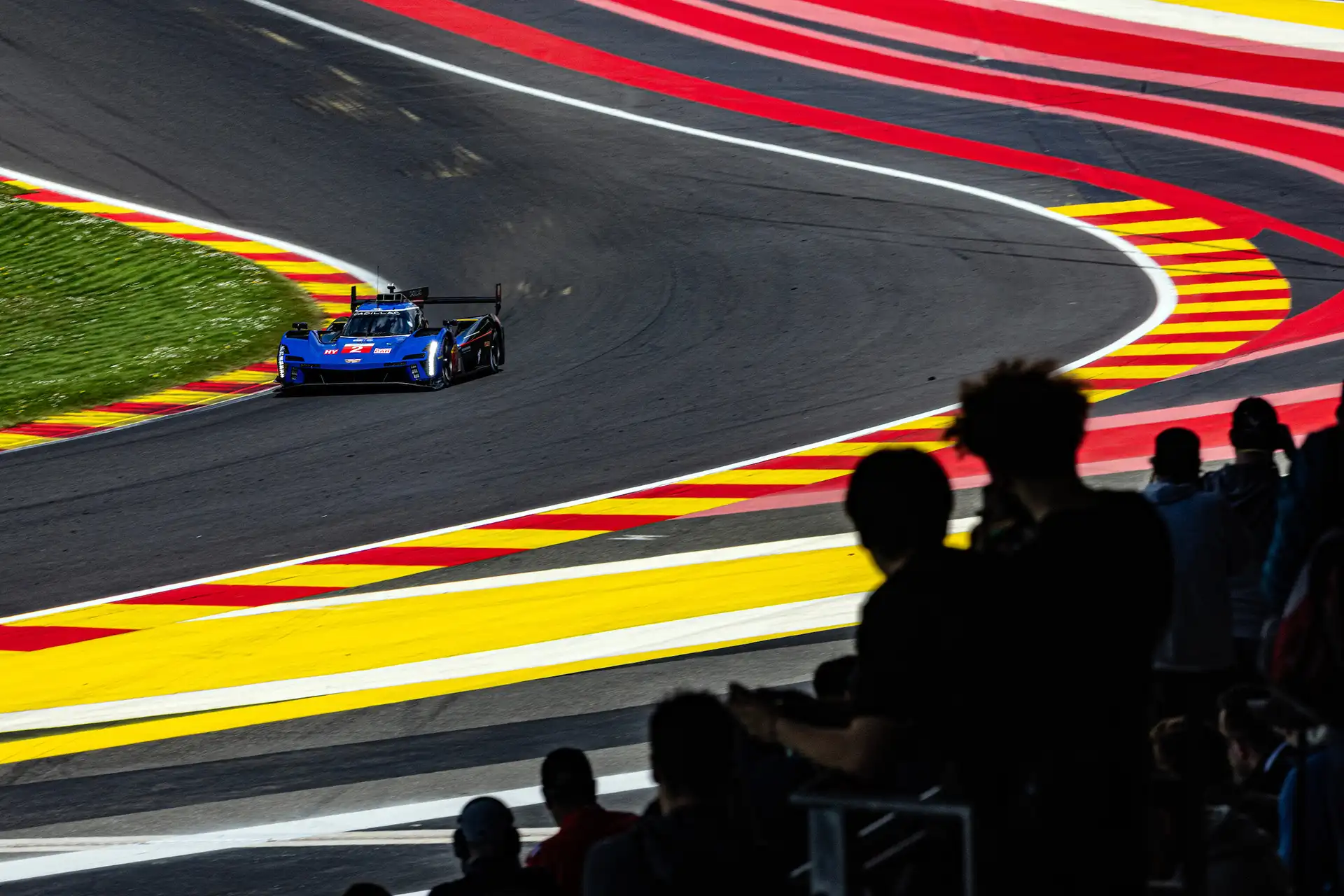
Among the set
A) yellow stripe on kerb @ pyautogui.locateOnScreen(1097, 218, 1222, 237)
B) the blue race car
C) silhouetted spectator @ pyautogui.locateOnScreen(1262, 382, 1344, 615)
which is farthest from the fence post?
yellow stripe on kerb @ pyautogui.locateOnScreen(1097, 218, 1222, 237)

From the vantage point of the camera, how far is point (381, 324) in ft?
59.9

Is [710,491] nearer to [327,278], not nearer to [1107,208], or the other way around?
[327,278]

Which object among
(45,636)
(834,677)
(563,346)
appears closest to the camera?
(834,677)

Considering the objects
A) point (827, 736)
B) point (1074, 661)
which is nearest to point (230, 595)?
point (827, 736)

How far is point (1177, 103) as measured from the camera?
28828 millimetres

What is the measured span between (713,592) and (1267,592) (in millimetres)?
6310

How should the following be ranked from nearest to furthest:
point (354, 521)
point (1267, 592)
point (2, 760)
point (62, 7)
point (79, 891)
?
point (1267, 592) → point (79, 891) → point (2, 760) → point (354, 521) → point (62, 7)

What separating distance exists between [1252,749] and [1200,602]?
1.94 ft

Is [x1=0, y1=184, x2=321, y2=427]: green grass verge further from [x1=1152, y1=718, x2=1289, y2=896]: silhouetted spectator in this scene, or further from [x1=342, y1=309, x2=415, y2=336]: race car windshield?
[x1=1152, y1=718, x2=1289, y2=896]: silhouetted spectator

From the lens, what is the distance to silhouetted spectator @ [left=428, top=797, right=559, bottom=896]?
471 cm

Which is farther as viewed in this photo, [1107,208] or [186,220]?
[186,220]

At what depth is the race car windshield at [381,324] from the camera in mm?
18203

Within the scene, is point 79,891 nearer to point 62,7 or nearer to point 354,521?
point 354,521

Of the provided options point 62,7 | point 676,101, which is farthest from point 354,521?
point 62,7
